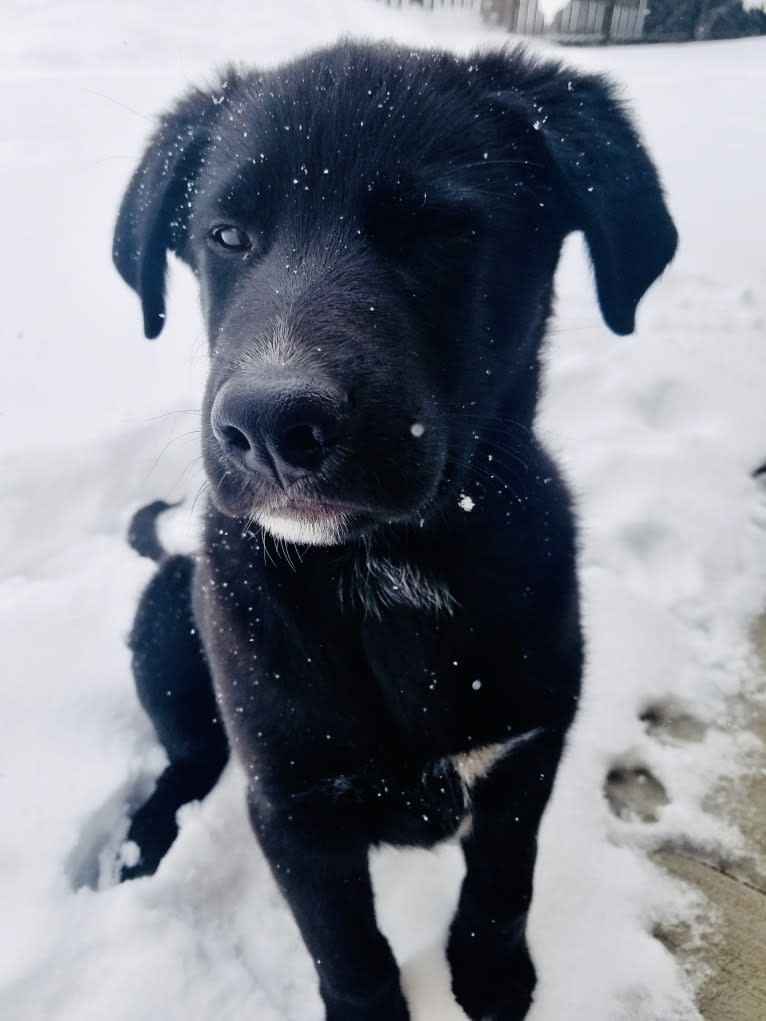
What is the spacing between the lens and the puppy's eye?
143cm

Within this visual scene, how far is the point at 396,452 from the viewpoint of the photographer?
1188 mm

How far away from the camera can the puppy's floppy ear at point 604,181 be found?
1.42 m

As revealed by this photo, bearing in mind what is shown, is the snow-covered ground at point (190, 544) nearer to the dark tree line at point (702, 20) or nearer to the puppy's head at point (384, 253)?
the puppy's head at point (384, 253)

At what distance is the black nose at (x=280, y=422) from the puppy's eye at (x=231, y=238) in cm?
42

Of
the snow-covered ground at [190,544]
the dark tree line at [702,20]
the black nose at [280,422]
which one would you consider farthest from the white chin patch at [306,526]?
the dark tree line at [702,20]

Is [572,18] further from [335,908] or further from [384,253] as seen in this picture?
[335,908]

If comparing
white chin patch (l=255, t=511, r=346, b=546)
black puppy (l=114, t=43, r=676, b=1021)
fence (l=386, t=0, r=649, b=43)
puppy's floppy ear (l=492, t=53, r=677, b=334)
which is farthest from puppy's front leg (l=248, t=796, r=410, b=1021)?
fence (l=386, t=0, r=649, b=43)

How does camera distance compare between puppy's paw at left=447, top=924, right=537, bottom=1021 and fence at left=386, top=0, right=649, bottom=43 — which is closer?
puppy's paw at left=447, top=924, right=537, bottom=1021

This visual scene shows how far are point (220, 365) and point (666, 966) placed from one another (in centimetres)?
150

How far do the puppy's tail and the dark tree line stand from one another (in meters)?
10.4

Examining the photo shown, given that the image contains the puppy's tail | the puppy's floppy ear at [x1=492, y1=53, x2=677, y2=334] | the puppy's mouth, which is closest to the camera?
the puppy's mouth

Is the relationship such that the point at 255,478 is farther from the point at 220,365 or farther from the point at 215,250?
the point at 215,250

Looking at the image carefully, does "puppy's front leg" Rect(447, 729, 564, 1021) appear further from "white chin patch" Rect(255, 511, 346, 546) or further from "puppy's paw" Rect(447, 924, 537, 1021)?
"white chin patch" Rect(255, 511, 346, 546)

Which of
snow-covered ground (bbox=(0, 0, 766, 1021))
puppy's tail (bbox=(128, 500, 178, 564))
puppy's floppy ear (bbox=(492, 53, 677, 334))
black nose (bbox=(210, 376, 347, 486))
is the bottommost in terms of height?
snow-covered ground (bbox=(0, 0, 766, 1021))
